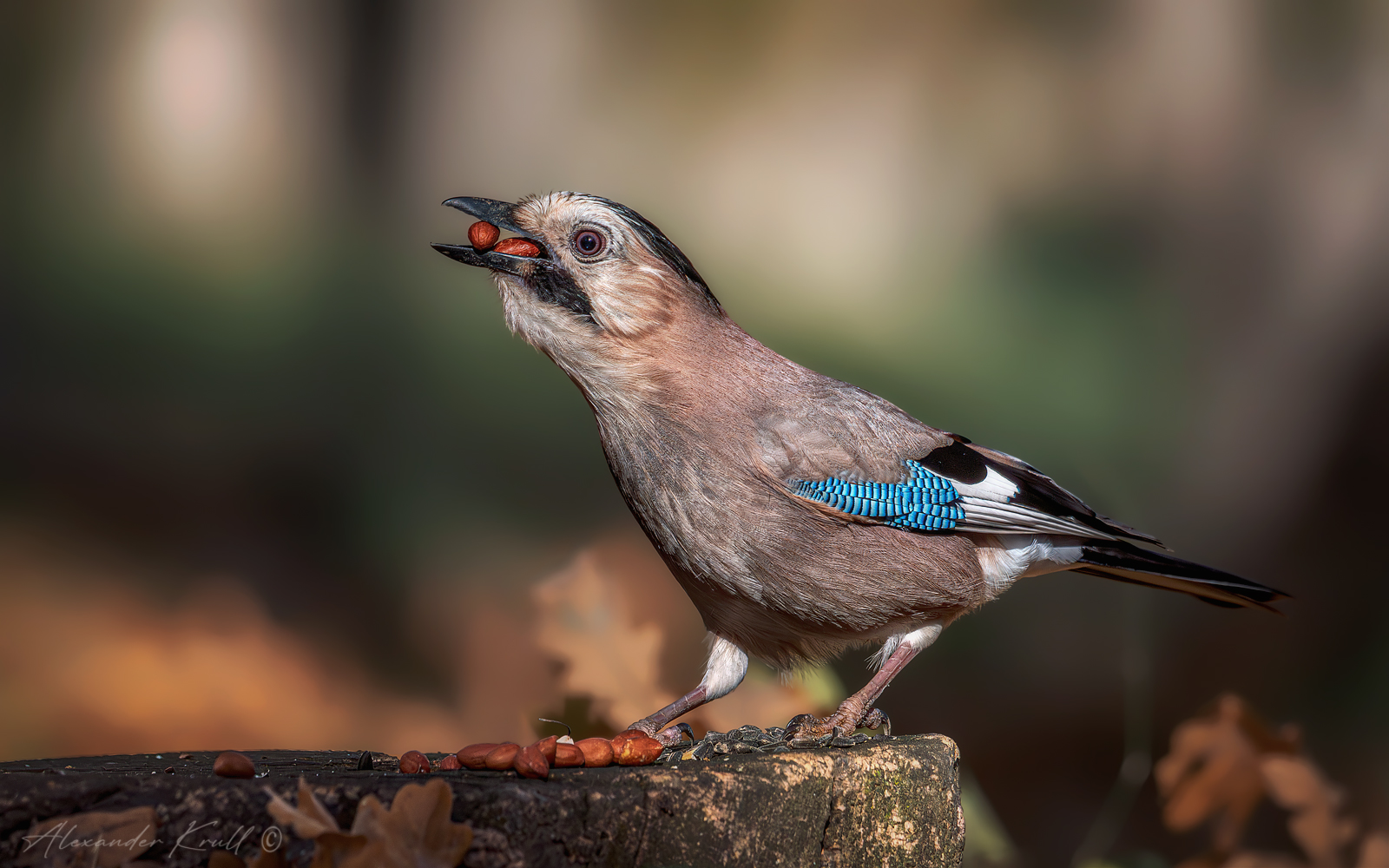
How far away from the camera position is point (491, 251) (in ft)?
9.29

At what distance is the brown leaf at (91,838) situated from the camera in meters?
1.67

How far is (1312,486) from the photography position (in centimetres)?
489

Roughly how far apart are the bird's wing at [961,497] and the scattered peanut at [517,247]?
0.94 meters

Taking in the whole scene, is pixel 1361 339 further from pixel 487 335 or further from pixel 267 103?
pixel 267 103

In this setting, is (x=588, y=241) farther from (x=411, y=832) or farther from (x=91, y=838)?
(x=91, y=838)

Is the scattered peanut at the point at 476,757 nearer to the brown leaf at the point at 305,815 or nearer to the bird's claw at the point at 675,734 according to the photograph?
the brown leaf at the point at 305,815

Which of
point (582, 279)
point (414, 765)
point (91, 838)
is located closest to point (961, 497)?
point (582, 279)

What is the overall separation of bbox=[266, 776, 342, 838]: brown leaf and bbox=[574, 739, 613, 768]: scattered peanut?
2.02 ft

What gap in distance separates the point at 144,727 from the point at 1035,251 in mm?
4556

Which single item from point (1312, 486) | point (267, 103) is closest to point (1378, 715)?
point (1312, 486)

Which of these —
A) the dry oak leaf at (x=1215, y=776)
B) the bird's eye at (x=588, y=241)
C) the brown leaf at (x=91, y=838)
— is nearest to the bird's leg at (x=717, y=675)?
the bird's eye at (x=588, y=241)

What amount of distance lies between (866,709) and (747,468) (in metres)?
0.73

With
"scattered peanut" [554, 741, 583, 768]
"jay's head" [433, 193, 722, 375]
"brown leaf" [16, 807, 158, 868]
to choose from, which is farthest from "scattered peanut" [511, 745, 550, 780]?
"jay's head" [433, 193, 722, 375]

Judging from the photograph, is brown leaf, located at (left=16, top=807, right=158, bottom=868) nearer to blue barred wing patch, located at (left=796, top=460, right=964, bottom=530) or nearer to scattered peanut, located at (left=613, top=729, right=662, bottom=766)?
scattered peanut, located at (left=613, top=729, right=662, bottom=766)
